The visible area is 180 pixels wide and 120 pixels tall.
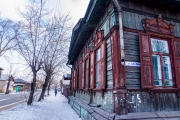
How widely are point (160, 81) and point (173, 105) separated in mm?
771

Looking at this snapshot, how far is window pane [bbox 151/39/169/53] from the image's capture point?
4.34 metres

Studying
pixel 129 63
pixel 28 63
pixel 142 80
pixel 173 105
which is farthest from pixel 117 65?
pixel 28 63

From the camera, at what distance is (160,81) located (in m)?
4.08

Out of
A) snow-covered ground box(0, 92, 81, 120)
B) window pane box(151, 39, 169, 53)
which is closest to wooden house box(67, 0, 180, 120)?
window pane box(151, 39, 169, 53)

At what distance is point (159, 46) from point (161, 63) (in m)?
0.61

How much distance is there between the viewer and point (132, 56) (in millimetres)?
3936

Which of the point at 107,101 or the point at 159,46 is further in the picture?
the point at 159,46

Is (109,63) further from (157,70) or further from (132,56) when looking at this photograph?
(157,70)

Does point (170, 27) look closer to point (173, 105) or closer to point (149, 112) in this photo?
point (173, 105)

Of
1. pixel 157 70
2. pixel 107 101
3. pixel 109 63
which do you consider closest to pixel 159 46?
pixel 157 70

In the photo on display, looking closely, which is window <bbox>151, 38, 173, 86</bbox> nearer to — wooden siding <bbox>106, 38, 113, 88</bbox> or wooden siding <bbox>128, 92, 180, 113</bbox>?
wooden siding <bbox>128, 92, 180, 113</bbox>

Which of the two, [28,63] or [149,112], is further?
[28,63]

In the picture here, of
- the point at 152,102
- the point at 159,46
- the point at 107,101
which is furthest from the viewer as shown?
the point at 159,46

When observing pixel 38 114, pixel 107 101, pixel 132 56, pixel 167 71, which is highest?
pixel 132 56
